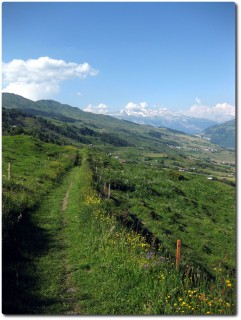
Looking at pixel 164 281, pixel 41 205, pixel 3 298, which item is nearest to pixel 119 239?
pixel 164 281

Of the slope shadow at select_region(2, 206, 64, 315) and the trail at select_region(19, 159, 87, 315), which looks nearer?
the slope shadow at select_region(2, 206, 64, 315)

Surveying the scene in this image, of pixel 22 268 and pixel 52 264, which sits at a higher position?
pixel 22 268

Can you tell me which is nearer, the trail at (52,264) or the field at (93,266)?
the field at (93,266)

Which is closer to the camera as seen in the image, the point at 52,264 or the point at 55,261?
the point at 52,264

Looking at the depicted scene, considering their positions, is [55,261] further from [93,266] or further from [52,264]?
[93,266]

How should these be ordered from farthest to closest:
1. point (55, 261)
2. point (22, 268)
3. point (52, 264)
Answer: point (55, 261) → point (52, 264) → point (22, 268)

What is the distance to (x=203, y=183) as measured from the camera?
194ft

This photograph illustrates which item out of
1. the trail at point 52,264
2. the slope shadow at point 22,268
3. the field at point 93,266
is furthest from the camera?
the trail at point 52,264

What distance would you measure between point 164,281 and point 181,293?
0.62 m

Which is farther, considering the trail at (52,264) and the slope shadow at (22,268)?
the trail at (52,264)

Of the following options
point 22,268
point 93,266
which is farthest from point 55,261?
point 93,266

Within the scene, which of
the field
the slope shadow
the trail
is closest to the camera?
the field

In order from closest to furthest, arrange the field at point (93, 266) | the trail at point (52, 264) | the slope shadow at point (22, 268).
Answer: the field at point (93, 266)
the slope shadow at point (22, 268)
the trail at point (52, 264)

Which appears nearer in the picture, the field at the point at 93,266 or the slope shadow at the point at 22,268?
the field at the point at 93,266
